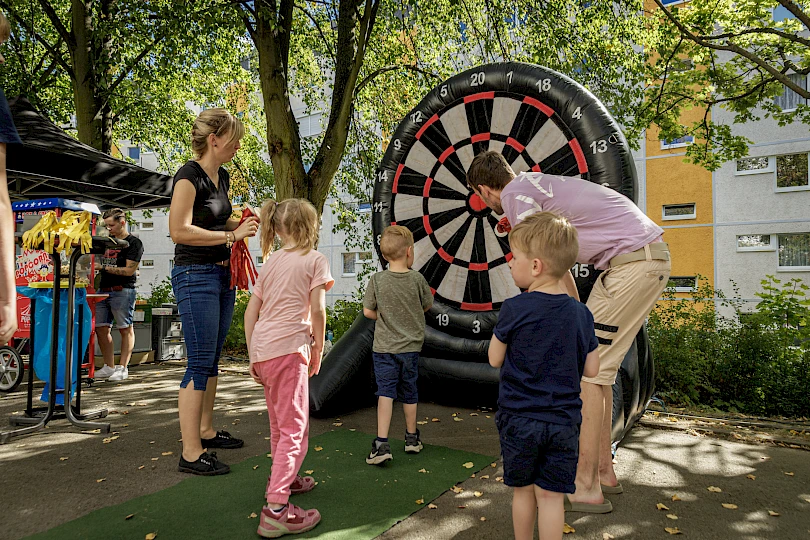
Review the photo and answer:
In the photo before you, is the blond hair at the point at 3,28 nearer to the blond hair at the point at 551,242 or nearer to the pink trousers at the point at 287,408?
the pink trousers at the point at 287,408

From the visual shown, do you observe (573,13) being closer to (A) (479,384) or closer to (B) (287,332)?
(A) (479,384)

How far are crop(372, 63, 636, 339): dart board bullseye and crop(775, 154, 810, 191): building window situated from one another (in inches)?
623

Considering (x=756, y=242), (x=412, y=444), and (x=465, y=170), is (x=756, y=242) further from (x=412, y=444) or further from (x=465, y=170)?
(x=412, y=444)

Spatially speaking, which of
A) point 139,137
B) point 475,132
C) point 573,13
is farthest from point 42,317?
point 139,137

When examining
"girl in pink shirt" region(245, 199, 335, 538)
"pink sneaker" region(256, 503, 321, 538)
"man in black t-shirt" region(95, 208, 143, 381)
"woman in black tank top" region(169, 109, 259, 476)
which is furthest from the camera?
"man in black t-shirt" region(95, 208, 143, 381)

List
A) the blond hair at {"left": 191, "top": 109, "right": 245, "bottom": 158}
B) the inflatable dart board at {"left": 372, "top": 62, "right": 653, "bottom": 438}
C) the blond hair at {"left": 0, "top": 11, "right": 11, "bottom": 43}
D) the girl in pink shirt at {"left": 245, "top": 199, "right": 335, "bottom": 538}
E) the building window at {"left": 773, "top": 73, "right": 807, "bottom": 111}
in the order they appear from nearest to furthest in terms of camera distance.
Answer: the blond hair at {"left": 0, "top": 11, "right": 11, "bottom": 43} → the girl in pink shirt at {"left": 245, "top": 199, "right": 335, "bottom": 538} → the blond hair at {"left": 191, "top": 109, "right": 245, "bottom": 158} → the inflatable dart board at {"left": 372, "top": 62, "right": 653, "bottom": 438} → the building window at {"left": 773, "top": 73, "right": 807, "bottom": 111}

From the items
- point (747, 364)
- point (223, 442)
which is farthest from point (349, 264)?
point (223, 442)

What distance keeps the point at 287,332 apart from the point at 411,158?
10.7 ft

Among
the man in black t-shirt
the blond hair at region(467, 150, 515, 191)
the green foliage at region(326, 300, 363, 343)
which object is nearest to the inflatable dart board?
the blond hair at region(467, 150, 515, 191)

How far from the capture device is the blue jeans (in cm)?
335

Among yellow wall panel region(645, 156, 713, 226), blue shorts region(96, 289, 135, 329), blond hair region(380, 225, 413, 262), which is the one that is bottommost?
blue shorts region(96, 289, 135, 329)

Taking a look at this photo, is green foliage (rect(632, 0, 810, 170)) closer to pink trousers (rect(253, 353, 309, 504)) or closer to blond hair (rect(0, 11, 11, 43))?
pink trousers (rect(253, 353, 309, 504))

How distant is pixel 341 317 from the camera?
30.0ft

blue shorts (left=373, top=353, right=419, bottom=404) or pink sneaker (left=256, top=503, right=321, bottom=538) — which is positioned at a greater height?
blue shorts (left=373, top=353, right=419, bottom=404)
